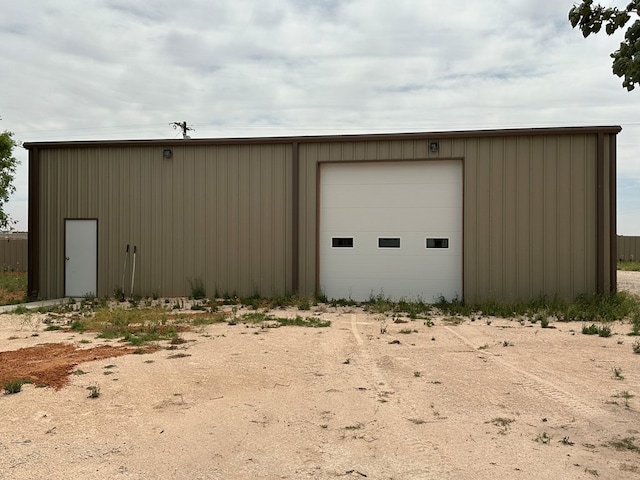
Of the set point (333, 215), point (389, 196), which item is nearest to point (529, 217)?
point (389, 196)

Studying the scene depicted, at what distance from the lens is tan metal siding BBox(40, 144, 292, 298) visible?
43.1 ft

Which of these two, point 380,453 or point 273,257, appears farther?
point 273,257

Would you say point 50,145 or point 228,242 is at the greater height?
point 50,145

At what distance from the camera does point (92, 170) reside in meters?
14.0

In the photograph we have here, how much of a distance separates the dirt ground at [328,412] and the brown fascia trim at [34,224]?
270 inches

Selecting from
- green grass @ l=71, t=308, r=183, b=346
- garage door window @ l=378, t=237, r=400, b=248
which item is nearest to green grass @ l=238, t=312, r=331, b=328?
green grass @ l=71, t=308, r=183, b=346

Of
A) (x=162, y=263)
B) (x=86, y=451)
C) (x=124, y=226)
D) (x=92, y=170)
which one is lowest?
(x=86, y=451)

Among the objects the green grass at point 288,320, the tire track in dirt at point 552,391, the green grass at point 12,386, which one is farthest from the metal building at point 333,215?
the green grass at point 12,386

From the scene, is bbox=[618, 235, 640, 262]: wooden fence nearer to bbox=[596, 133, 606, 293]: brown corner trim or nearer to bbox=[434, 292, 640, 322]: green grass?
bbox=[434, 292, 640, 322]: green grass

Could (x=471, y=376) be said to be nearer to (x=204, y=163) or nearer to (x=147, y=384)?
(x=147, y=384)

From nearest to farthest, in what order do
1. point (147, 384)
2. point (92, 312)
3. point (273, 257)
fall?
point (147, 384), point (92, 312), point (273, 257)

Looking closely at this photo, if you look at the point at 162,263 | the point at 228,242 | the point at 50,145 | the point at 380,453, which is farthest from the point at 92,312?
the point at 380,453

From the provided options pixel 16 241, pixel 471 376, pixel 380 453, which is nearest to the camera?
pixel 380 453

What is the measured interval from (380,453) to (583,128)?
33.8 feet
